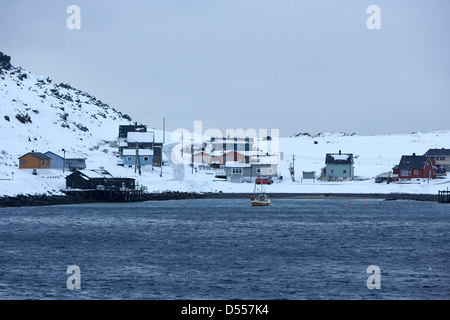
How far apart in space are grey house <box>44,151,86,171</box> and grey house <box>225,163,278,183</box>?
84.0 ft

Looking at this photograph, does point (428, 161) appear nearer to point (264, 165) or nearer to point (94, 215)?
point (264, 165)

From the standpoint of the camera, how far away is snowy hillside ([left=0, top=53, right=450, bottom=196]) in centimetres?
10700

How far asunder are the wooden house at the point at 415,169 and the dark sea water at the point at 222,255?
40847mm

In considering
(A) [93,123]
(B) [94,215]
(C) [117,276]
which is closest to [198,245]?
(C) [117,276]

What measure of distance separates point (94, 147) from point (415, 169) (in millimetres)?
61936

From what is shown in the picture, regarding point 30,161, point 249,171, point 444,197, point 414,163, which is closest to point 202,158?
point 249,171

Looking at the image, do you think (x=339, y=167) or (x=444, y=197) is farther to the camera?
(x=339, y=167)

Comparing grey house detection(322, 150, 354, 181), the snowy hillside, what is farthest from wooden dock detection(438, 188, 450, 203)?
grey house detection(322, 150, 354, 181)

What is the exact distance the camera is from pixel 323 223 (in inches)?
2562

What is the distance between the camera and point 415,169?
11594cm

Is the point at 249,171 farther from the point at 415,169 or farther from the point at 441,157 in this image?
the point at 441,157

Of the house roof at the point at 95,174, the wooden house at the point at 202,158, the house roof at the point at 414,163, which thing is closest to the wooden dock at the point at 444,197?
the house roof at the point at 414,163

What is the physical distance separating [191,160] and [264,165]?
23250mm
